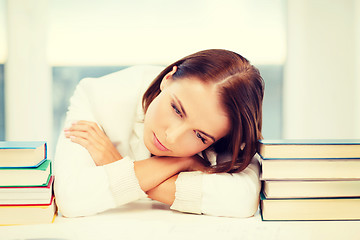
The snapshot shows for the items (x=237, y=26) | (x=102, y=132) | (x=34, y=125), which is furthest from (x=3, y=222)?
(x=237, y=26)

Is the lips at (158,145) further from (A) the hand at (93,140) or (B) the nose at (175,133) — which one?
(A) the hand at (93,140)

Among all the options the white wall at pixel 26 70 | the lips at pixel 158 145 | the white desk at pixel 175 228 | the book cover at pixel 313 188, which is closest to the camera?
the white desk at pixel 175 228

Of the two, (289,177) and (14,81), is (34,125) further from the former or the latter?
(289,177)

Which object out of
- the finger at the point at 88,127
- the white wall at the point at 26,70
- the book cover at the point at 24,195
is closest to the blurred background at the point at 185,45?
the white wall at the point at 26,70

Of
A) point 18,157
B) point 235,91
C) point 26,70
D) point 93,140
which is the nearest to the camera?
point 18,157

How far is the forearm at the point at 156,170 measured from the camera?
108cm

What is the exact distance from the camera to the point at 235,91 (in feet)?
3.51

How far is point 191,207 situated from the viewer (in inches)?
42.3

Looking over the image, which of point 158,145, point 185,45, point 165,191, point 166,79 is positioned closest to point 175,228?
point 165,191

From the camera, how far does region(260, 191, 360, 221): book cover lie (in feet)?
3.37

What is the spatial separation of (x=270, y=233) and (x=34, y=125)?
80.5 inches

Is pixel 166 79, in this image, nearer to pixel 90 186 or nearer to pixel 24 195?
pixel 90 186

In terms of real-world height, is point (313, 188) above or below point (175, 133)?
below

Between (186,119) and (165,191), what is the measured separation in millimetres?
217
